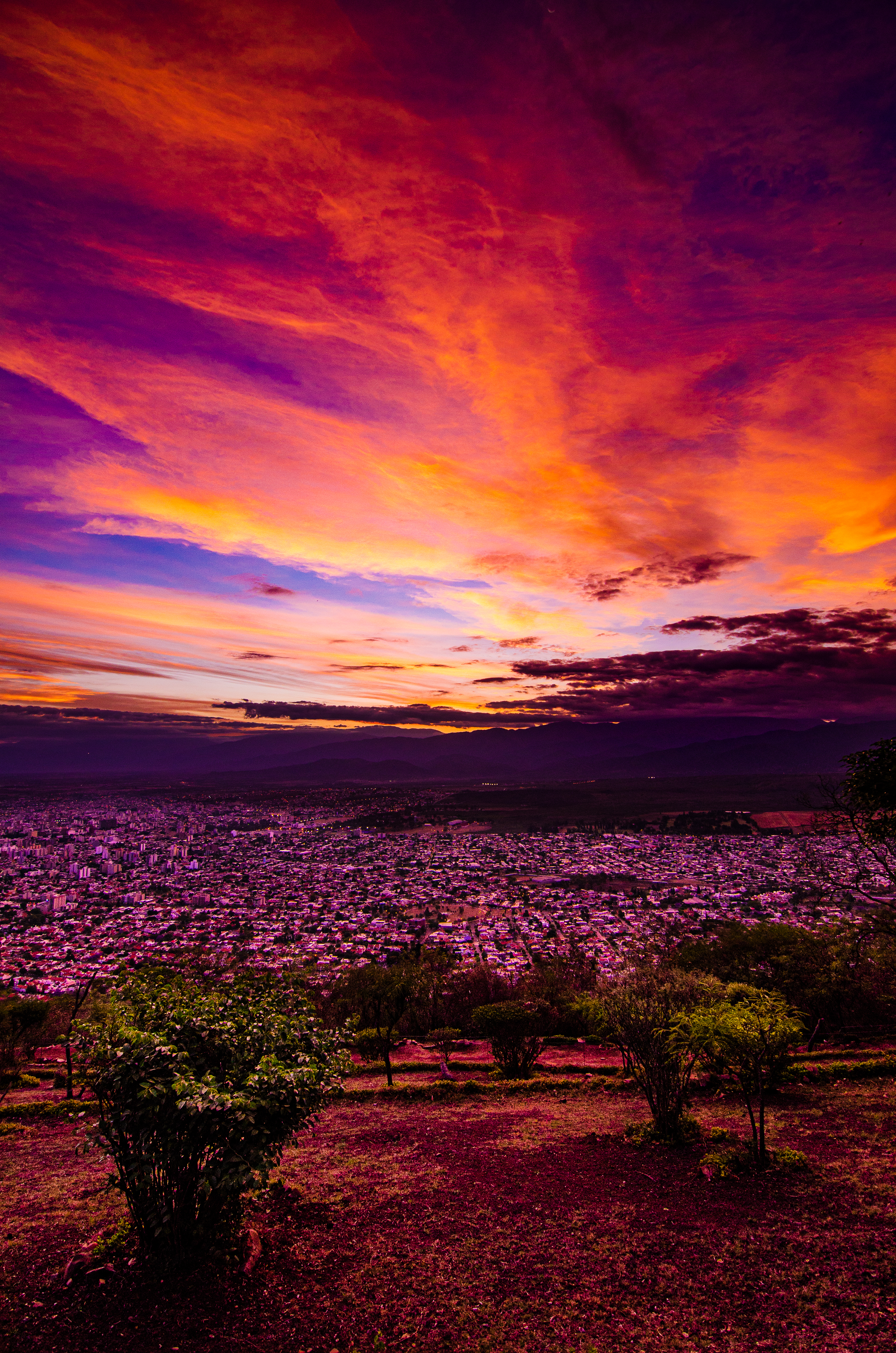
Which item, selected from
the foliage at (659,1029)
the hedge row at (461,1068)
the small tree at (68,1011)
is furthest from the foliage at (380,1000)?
the foliage at (659,1029)

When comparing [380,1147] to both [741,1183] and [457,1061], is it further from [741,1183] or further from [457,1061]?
[457,1061]

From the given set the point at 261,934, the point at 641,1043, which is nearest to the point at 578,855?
the point at 261,934

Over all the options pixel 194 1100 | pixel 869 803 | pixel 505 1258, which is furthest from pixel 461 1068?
pixel 194 1100

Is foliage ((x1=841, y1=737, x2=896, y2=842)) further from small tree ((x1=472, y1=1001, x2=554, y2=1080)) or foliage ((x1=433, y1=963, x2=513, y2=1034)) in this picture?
foliage ((x1=433, y1=963, x2=513, y2=1034))

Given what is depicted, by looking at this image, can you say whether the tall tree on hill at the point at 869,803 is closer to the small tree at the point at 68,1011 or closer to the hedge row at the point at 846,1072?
the hedge row at the point at 846,1072

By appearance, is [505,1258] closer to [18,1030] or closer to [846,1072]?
[846,1072]

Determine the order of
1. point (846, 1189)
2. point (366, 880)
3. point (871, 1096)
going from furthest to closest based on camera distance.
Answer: point (366, 880) → point (871, 1096) → point (846, 1189)

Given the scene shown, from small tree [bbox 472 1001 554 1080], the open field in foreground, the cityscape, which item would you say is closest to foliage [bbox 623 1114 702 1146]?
the open field in foreground
